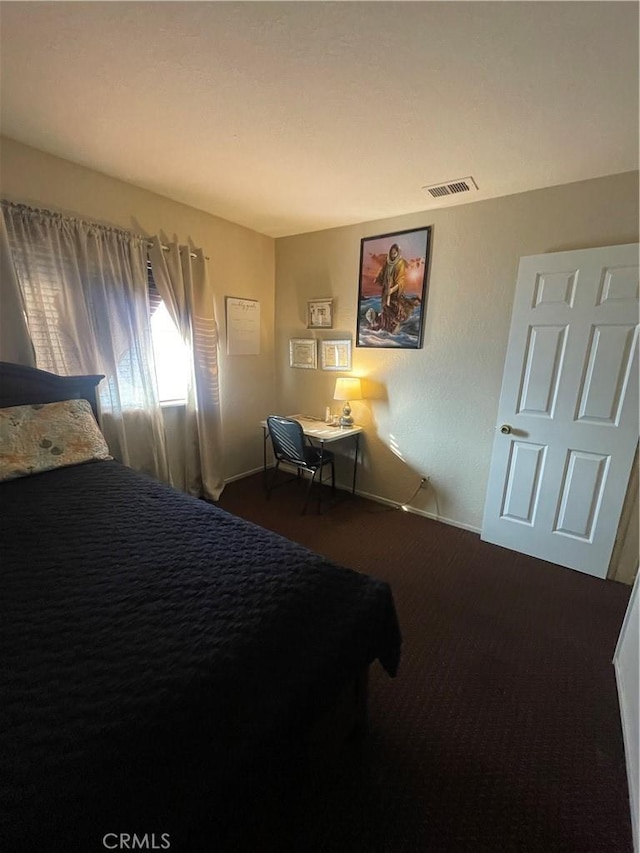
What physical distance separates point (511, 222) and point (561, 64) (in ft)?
3.59

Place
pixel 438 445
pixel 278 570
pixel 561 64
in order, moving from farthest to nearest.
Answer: pixel 438 445 → pixel 561 64 → pixel 278 570

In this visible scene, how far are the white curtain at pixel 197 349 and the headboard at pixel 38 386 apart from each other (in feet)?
2.66

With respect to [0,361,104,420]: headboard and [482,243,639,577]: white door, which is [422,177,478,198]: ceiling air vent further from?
[0,361,104,420]: headboard

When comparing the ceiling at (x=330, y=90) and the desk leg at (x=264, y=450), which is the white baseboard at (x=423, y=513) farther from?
the ceiling at (x=330, y=90)

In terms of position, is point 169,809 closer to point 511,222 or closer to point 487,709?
point 487,709

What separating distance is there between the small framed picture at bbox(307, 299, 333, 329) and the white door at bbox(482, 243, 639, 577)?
1527mm

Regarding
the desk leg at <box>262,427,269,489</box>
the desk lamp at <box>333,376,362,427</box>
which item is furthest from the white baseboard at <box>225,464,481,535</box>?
the desk lamp at <box>333,376,362,427</box>

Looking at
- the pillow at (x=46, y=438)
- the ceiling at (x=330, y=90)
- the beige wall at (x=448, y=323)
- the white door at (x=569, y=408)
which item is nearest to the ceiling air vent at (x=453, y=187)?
the ceiling at (x=330, y=90)

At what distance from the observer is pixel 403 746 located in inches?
50.4

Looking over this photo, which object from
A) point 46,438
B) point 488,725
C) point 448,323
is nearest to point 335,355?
point 448,323

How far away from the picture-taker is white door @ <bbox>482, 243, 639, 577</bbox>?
2.01 m

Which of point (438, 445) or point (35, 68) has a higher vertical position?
point (35, 68)

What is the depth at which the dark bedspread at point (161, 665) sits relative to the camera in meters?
0.62

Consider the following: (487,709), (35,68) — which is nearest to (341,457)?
(487,709)
